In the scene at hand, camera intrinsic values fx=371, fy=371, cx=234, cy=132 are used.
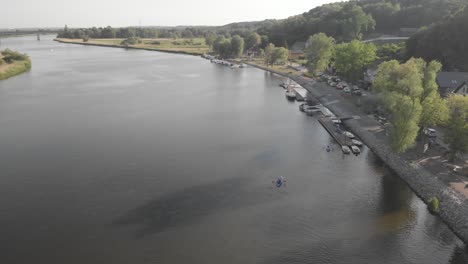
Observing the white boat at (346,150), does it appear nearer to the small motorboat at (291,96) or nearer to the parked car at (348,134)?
the parked car at (348,134)

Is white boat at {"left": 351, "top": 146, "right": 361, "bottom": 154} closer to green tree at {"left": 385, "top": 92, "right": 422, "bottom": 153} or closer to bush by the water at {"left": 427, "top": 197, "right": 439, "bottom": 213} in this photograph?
green tree at {"left": 385, "top": 92, "right": 422, "bottom": 153}

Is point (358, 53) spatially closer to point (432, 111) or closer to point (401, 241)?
point (432, 111)

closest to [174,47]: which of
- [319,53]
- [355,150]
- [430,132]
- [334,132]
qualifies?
[319,53]

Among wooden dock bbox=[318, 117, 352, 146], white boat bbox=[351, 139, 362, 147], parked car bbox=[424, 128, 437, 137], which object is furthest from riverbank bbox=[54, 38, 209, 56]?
parked car bbox=[424, 128, 437, 137]

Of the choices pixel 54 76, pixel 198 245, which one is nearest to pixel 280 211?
pixel 198 245

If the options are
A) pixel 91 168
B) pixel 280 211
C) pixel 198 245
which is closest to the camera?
pixel 198 245

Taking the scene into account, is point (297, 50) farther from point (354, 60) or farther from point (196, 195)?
point (196, 195)
